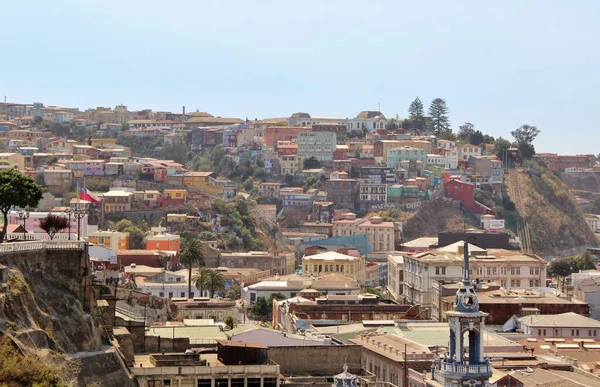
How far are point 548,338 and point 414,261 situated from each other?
45.4m

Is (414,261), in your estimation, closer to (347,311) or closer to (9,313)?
(347,311)

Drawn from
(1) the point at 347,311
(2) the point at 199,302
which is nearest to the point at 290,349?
(1) the point at 347,311

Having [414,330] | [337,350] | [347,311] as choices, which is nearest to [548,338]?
[414,330]

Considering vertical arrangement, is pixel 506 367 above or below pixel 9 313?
below

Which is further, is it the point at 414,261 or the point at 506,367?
the point at 414,261

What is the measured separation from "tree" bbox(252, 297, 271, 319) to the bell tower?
308ft

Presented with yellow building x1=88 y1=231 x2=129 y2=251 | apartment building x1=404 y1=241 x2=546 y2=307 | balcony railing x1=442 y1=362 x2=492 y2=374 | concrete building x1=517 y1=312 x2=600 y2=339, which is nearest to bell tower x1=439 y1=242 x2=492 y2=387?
balcony railing x1=442 y1=362 x2=492 y2=374

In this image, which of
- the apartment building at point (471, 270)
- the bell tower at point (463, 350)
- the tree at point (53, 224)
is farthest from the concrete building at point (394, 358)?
the apartment building at point (471, 270)

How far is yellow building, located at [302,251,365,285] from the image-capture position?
A: 171125 millimetres

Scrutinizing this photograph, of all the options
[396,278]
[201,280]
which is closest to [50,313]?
[201,280]

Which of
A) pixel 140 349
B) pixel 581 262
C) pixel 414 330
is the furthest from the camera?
pixel 581 262

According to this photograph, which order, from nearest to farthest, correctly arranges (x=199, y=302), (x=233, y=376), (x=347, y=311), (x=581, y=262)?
1. (x=233, y=376)
2. (x=347, y=311)
3. (x=199, y=302)
4. (x=581, y=262)

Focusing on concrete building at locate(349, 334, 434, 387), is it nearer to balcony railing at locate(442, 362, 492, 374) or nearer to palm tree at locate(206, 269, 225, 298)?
balcony railing at locate(442, 362, 492, 374)

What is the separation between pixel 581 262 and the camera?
196250 mm
